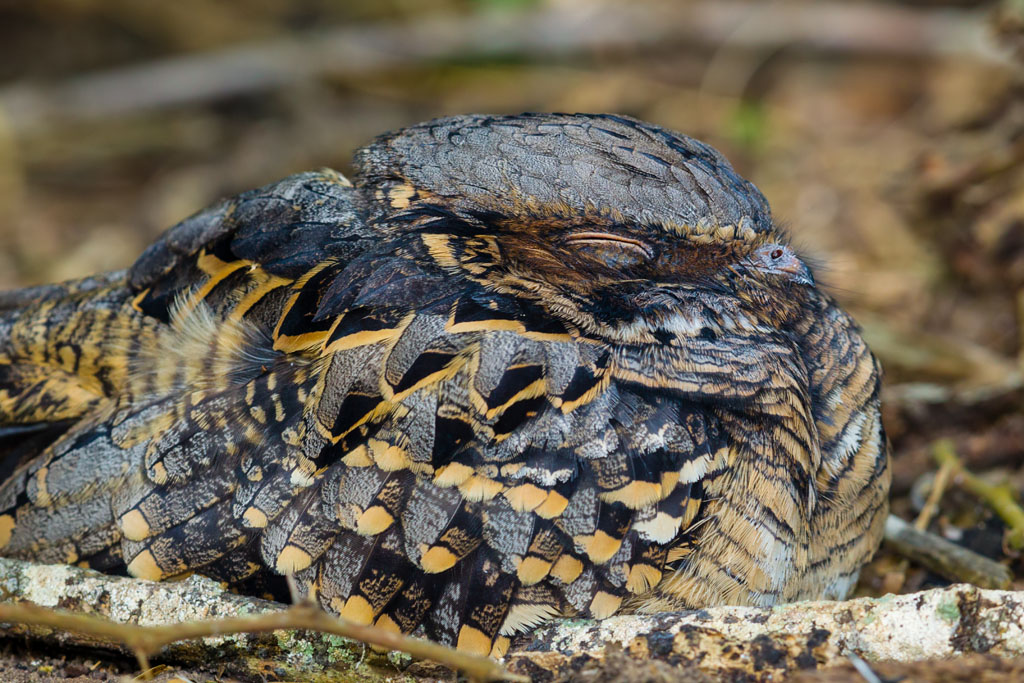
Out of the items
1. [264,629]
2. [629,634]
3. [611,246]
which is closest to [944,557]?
[629,634]

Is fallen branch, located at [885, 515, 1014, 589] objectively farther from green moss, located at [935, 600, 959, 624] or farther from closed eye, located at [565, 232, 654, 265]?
closed eye, located at [565, 232, 654, 265]

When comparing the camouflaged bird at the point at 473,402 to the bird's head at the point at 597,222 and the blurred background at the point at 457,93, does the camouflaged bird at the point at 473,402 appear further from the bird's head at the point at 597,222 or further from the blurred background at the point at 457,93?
the blurred background at the point at 457,93

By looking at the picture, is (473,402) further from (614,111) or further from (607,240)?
(614,111)

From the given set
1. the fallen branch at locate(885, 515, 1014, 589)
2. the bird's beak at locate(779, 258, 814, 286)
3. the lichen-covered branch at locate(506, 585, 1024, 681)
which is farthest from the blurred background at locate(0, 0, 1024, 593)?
the lichen-covered branch at locate(506, 585, 1024, 681)

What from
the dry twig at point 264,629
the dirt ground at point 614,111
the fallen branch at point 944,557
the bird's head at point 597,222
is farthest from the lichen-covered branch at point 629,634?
the dirt ground at point 614,111

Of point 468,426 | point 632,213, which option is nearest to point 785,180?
point 632,213

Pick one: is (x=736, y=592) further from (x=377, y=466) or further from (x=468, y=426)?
(x=377, y=466)
